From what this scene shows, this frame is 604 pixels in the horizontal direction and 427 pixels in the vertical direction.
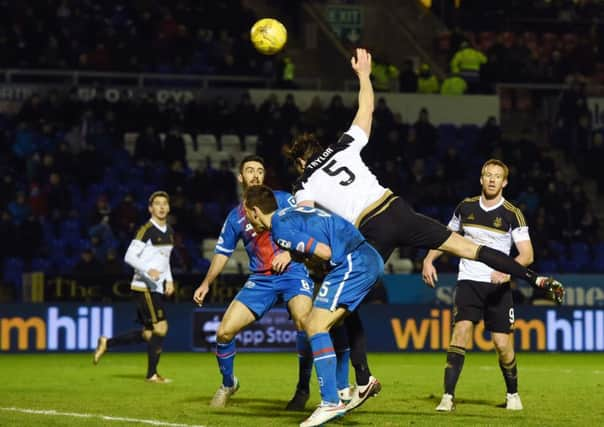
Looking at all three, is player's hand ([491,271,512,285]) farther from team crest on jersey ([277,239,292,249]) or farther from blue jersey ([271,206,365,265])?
team crest on jersey ([277,239,292,249])

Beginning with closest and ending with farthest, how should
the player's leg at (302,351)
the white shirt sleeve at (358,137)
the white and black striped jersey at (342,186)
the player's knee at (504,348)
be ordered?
the white and black striped jersey at (342,186) → the white shirt sleeve at (358,137) → the player's leg at (302,351) → the player's knee at (504,348)

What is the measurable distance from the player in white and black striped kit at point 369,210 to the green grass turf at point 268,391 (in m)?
1.03

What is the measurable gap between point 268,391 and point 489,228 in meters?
3.23

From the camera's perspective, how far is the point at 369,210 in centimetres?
1009

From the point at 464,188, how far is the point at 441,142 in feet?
5.71

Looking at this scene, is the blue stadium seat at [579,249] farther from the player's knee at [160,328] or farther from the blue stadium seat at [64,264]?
the player's knee at [160,328]

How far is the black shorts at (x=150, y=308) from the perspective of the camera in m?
14.7

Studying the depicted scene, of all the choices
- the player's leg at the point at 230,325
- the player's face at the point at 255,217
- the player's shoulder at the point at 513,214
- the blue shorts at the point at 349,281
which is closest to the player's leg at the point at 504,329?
the player's shoulder at the point at 513,214

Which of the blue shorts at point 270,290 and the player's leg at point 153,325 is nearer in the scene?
the blue shorts at point 270,290

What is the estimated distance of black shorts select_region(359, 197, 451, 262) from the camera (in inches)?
394

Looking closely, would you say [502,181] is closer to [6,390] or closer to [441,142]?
[6,390]

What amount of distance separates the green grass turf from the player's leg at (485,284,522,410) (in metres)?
0.29


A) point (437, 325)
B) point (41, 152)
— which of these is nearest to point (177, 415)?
point (437, 325)

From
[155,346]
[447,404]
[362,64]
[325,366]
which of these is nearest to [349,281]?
[325,366]
